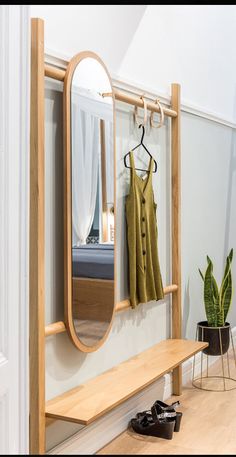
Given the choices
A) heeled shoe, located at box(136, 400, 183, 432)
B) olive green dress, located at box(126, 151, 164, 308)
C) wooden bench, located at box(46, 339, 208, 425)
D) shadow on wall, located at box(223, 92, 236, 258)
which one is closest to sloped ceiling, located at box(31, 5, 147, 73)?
olive green dress, located at box(126, 151, 164, 308)

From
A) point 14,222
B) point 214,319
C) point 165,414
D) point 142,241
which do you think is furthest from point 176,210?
point 14,222

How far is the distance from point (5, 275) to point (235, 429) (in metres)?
1.63

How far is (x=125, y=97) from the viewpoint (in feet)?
8.64

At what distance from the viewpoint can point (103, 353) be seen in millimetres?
2521

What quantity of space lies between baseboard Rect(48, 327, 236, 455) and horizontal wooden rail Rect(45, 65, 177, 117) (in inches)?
55.5

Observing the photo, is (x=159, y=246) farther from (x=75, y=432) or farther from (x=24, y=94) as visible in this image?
(x=24, y=94)

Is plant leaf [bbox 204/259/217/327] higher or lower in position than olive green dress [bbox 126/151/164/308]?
lower

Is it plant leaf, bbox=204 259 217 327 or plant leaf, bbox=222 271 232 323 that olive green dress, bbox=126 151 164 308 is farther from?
→ plant leaf, bbox=222 271 232 323

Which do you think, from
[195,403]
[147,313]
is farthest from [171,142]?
[195,403]

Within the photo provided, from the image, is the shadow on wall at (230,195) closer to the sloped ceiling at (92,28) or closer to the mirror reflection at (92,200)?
the sloped ceiling at (92,28)

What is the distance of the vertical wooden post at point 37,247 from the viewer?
6.41 ft

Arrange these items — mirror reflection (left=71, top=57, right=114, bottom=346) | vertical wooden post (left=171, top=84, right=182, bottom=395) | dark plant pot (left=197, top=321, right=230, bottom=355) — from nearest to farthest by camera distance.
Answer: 1. mirror reflection (left=71, top=57, right=114, bottom=346)
2. vertical wooden post (left=171, top=84, right=182, bottom=395)
3. dark plant pot (left=197, top=321, right=230, bottom=355)

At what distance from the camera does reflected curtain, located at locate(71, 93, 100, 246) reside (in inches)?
87.0

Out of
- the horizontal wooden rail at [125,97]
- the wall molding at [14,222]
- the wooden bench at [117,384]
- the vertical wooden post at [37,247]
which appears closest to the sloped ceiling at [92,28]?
the horizontal wooden rail at [125,97]
